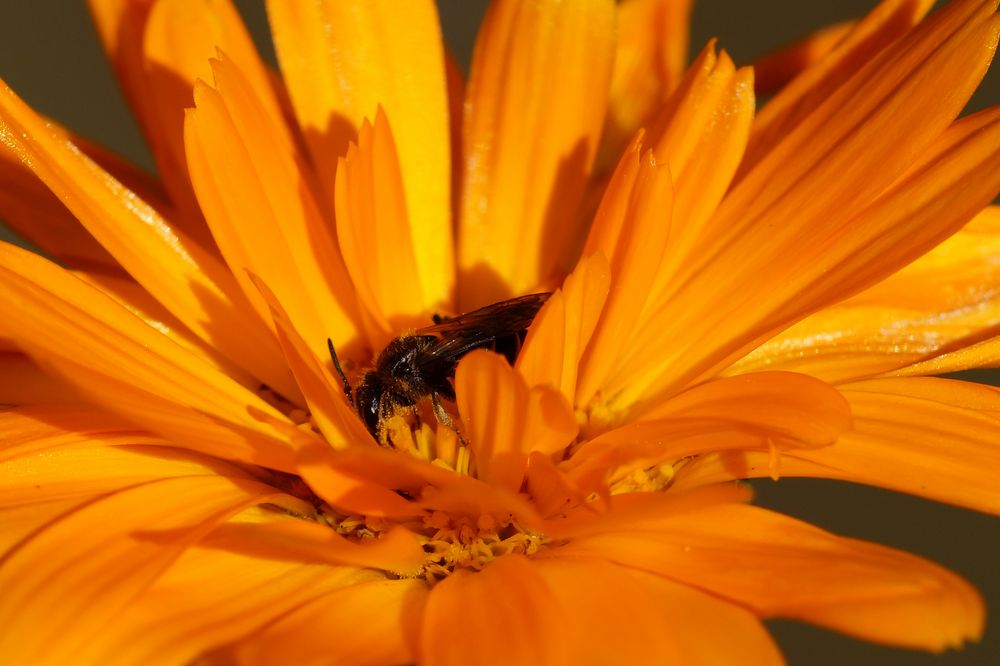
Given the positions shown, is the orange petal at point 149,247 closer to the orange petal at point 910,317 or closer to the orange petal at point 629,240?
the orange petal at point 629,240

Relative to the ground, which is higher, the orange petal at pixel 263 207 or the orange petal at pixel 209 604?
the orange petal at pixel 263 207

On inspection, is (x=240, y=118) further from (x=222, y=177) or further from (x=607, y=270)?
(x=607, y=270)

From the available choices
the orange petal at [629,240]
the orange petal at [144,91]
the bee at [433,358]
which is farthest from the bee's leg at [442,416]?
the orange petal at [144,91]

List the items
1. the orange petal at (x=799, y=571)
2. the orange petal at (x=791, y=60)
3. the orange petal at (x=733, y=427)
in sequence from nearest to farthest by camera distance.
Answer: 1. the orange petal at (x=799, y=571)
2. the orange petal at (x=733, y=427)
3. the orange petal at (x=791, y=60)

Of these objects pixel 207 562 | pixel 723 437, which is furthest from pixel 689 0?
pixel 207 562

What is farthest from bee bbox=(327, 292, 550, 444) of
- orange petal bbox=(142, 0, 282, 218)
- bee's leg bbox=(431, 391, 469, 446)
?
orange petal bbox=(142, 0, 282, 218)

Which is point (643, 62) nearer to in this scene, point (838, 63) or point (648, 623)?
point (838, 63)

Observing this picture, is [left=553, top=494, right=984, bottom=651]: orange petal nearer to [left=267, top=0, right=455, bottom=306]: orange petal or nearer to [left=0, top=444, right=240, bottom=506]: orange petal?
[left=0, top=444, right=240, bottom=506]: orange petal
